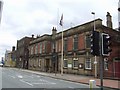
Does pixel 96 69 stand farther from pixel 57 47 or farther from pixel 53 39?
pixel 53 39

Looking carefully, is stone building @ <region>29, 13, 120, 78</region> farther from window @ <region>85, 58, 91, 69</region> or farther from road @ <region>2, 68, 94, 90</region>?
road @ <region>2, 68, 94, 90</region>

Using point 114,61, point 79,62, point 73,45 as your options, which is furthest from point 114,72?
point 73,45

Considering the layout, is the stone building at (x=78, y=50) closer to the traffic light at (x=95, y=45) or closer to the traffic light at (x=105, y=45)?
the traffic light at (x=105, y=45)

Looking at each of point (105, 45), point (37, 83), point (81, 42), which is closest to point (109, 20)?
point (81, 42)

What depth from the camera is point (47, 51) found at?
51219 millimetres

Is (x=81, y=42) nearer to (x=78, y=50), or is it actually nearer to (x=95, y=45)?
(x=78, y=50)

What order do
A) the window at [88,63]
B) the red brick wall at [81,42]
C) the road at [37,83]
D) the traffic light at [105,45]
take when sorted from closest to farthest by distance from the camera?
the traffic light at [105,45], the road at [37,83], the window at [88,63], the red brick wall at [81,42]

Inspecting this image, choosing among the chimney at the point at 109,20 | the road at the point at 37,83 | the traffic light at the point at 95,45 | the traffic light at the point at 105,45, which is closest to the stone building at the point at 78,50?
the chimney at the point at 109,20

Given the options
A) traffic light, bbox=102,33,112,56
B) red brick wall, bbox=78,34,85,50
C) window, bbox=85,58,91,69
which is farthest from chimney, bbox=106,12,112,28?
traffic light, bbox=102,33,112,56

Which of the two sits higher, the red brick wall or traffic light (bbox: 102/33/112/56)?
the red brick wall

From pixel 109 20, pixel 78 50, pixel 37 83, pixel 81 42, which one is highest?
pixel 109 20

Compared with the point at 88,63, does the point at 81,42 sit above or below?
above

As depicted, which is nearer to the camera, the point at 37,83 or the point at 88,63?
the point at 37,83

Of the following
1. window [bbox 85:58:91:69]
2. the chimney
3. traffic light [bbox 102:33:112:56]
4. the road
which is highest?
the chimney
